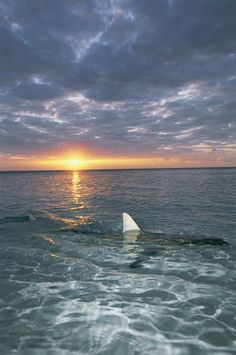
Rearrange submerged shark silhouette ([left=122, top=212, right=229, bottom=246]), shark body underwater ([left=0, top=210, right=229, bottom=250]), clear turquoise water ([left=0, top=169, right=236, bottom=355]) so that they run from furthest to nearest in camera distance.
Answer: shark body underwater ([left=0, top=210, right=229, bottom=250]) < submerged shark silhouette ([left=122, top=212, right=229, bottom=246]) < clear turquoise water ([left=0, top=169, right=236, bottom=355])

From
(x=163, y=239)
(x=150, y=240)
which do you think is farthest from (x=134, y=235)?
(x=163, y=239)

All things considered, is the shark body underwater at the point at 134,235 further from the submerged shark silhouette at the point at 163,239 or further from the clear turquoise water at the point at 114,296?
the clear turquoise water at the point at 114,296

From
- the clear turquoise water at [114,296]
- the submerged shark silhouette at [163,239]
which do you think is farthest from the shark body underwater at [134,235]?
the clear turquoise water at [114,296]

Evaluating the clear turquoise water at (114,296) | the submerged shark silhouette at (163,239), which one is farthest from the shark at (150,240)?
the clear turquoise water at (114,296)

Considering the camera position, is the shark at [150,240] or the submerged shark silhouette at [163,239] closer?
the shark at [150,240]

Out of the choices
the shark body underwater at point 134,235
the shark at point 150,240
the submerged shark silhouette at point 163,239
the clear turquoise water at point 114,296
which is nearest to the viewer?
the clear turquoise water at point 114,296

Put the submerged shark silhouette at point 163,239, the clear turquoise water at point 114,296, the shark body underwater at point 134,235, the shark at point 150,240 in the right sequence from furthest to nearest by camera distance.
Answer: the shark body underwater at point 134,235
the submerged shark silhouette at point 163,239
the shark at point 150,240
the clear turquoise water at point 114,296

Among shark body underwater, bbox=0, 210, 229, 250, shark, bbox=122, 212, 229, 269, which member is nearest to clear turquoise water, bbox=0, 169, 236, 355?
shark, bbox=122, 212, 229, 269

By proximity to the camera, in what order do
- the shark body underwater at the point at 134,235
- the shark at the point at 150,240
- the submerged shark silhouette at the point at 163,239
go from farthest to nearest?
the shark body underwater at the point at 134,235 < the submerged shark silhouette at the point at 163,239 < the shark at the point at 150,240

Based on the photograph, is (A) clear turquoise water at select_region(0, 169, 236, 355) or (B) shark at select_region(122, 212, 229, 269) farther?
(B) shark at select_region(122, 212, 229, 269)

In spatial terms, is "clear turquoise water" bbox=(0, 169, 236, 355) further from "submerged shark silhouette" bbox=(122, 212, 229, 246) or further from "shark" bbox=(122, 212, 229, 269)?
"submerged shark silhouette" bbox=(122, 212, 229, 246)

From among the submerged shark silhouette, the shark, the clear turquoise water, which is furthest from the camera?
the submerged shark silhouette

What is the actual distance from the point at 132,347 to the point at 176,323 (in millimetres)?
1944

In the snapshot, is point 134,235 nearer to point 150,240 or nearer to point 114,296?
point 150,240
